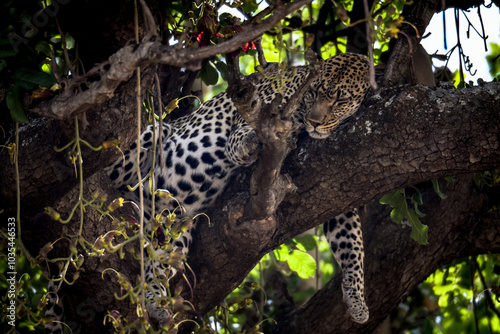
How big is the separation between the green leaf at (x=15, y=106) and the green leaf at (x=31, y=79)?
4 cm

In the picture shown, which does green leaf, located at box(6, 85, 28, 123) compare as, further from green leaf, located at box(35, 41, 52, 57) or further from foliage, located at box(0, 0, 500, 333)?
green leaf, located at box(35, 41, 52, 57)

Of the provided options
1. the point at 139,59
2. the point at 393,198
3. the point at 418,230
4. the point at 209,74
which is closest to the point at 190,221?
the point at 139,59

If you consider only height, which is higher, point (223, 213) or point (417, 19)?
point (417, 19)

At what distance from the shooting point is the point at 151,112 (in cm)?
261

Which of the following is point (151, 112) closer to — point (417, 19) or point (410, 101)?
point (410, 101)

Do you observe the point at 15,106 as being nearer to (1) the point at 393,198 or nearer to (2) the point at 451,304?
(1) the point at 393,198

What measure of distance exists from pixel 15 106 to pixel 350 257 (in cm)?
257

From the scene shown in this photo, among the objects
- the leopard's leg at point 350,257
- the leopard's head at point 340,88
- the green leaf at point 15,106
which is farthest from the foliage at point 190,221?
the leopard's head at point 340,88

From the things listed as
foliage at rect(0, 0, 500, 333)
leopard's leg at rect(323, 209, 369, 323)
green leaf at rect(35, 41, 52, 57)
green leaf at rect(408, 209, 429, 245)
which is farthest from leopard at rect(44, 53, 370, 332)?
green leaf at rect(35, 41, 52, 57)

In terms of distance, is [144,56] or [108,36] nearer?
[144,56]

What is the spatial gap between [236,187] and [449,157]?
4.44 feet

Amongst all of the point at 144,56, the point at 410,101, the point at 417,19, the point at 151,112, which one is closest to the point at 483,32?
the point at 417,19

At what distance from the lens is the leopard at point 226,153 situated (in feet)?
12.7

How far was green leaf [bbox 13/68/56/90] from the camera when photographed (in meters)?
2.52
